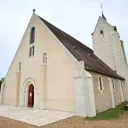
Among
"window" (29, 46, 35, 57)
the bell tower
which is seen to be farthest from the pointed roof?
"window" (29, 46, 35, 57)

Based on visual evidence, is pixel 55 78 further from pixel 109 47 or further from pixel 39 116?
pixel 109 47

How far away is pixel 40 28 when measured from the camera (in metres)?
15.2

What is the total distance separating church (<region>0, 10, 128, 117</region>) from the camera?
10.2 m

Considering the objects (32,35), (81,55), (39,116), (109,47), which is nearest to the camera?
(39,116)

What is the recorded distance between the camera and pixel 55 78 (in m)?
12.2

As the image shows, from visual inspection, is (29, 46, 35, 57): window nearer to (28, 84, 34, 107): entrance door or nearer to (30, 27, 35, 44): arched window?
(30, 27, 35, 44): arched window

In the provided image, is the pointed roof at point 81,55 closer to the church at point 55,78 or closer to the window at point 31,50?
the church at point 55,78

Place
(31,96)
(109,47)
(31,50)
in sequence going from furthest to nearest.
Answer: (109,47), (31,50), (31,96)

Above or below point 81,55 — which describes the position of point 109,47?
above

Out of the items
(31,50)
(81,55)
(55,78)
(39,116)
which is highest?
(31,50)

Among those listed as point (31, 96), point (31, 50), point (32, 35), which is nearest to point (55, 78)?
point (31, 96)

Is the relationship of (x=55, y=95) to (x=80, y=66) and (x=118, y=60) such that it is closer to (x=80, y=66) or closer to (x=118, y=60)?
(x=80, y=66)

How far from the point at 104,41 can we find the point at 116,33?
2604mm

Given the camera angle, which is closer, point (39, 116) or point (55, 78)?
point (39, 116)
